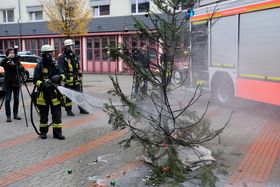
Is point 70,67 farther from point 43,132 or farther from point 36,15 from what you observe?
point 36,15

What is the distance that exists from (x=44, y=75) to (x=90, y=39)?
2048 centimetres

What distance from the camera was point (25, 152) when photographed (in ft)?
20.3

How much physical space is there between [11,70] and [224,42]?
546 cm

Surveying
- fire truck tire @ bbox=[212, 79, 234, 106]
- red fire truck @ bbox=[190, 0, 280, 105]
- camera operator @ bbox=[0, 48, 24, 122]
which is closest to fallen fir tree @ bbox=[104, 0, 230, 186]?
red fire truck @ bbox=[190, 0, 280, 105]

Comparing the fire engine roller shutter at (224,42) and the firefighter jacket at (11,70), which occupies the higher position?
the fire engine roller shutter at (224,42)

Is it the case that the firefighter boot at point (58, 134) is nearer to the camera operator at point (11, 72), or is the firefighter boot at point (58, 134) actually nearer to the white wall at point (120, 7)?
the camera operator at point (11, 72)

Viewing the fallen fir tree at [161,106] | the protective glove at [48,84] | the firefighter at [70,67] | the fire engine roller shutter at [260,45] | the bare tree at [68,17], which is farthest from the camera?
the bare tree at [68,17]

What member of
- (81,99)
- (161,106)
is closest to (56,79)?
(81,99)

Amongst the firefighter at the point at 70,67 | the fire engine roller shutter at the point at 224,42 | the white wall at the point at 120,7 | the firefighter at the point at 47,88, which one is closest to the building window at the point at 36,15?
the white wall at the point at 120,7

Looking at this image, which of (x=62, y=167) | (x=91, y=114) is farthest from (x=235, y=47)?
(x=62, y=167)

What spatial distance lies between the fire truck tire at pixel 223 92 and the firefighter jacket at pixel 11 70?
17.4 ft

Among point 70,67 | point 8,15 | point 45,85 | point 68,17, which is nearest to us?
point 45,85

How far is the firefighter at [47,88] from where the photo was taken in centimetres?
670

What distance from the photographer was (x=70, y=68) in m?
8.92
